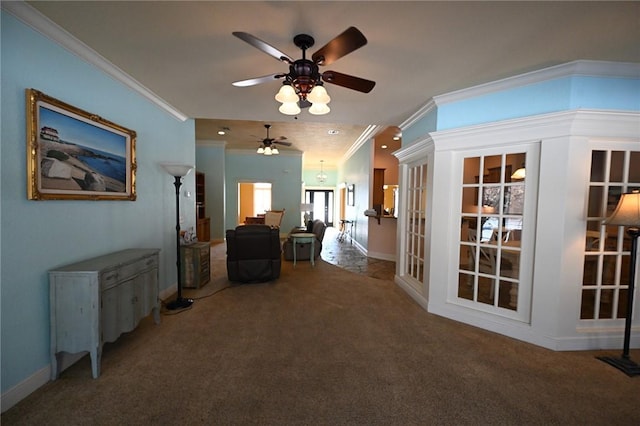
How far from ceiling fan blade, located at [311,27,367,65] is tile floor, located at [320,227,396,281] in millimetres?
3859

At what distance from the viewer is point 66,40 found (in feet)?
6.73

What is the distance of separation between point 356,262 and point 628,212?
14.4 feet

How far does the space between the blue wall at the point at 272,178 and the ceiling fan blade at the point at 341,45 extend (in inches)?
284

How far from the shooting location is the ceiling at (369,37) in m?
1.75

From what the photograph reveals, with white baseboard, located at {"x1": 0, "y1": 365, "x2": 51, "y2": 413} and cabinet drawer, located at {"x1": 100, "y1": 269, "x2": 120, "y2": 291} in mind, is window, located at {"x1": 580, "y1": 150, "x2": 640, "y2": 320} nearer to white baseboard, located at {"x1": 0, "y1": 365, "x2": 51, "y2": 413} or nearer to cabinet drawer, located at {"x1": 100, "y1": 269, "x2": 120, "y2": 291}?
cabinet drawer, located at {"x1": 100, "y1": 269, "x2": 120, "y2": 291}

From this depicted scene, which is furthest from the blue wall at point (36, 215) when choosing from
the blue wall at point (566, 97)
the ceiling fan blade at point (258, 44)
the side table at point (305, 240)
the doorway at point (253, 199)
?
the doorway at point (253, 199)

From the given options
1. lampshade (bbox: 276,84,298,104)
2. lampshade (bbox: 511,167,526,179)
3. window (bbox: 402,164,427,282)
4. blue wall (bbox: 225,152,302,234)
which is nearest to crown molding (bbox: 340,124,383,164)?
window (bbox: 402,164,427,282)

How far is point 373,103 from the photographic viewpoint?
3418mm

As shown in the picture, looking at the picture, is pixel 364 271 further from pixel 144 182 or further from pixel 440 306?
pixel 144 182

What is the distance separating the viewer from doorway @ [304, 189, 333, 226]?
1391cm

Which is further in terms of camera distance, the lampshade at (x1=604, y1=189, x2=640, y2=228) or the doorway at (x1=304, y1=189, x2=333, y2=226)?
the doorway at (x1=304, y1=189, x2=333, y2=226)

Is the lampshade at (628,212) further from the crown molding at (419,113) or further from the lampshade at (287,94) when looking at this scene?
the lampshade at (287,94)

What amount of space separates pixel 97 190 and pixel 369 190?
17.2 ft

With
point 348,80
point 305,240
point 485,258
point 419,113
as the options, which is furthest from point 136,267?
point 419,113
